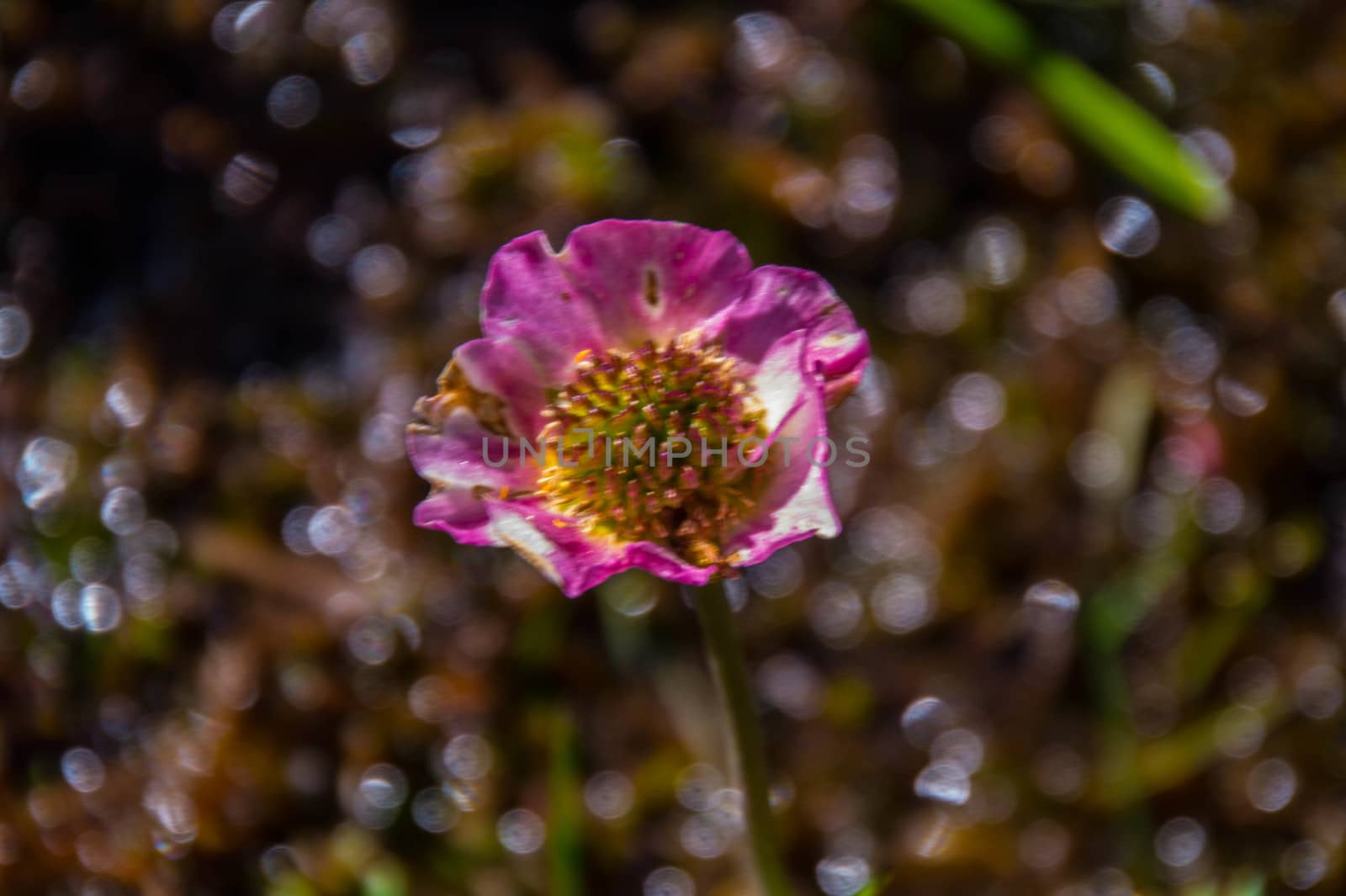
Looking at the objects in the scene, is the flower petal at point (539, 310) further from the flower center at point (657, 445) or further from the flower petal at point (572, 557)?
the flower petal at point (572, 557)

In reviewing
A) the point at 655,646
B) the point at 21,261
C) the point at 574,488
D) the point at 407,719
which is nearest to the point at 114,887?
the point at 407,719

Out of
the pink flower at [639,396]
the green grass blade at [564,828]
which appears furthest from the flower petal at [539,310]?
the green grass blade at [564,828]

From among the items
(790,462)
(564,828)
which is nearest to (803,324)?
(790,462)

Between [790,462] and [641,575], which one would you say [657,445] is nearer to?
[790,462]

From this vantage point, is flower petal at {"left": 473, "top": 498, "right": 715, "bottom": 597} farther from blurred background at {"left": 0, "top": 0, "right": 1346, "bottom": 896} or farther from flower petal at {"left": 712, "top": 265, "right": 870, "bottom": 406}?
blurred background at {"left": 0, "top": 0, "right": 1346, "bottom": 896}

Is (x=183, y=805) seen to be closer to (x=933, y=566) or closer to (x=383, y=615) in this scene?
(x=383, y=615)

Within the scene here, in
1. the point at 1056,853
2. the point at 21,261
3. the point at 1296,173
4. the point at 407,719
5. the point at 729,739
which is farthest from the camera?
the point at 21,261
